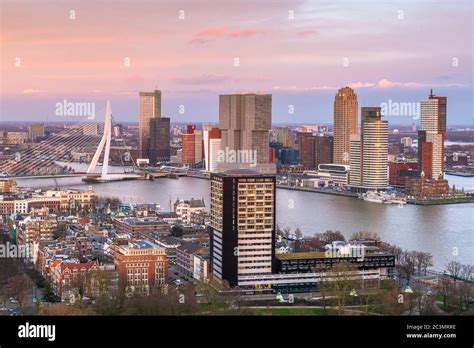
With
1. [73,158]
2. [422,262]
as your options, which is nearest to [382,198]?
[422,262]

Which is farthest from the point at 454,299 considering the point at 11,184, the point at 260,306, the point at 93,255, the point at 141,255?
the point at 11,184

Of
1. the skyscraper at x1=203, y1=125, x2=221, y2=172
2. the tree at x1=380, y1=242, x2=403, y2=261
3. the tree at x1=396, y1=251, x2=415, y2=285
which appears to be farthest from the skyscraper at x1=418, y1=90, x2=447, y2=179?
the tree at x1=396, y1=251, x2=415, y2=285

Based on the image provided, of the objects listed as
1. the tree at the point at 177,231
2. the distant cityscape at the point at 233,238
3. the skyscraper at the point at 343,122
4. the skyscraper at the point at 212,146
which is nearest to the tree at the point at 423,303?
the distant cityscape at the point at 233,238

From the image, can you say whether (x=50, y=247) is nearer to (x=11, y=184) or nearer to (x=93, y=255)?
Answer: (x=93, y=255)

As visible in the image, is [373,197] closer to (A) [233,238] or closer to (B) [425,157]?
(B) [425,157]

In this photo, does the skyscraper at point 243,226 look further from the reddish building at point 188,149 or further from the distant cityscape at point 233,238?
the reddish building at point 188,149

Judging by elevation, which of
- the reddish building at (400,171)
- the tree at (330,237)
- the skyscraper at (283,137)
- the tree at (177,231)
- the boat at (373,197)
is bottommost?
the boat at (373,197)
